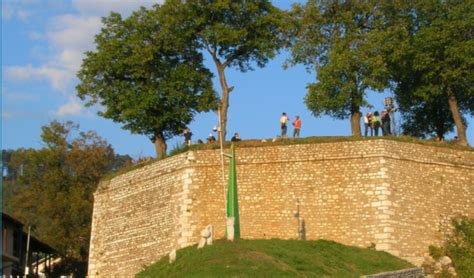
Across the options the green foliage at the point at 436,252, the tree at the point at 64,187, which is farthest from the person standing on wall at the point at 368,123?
the tree at the point at 64,187

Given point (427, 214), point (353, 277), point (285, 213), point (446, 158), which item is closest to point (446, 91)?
point (446, 158)

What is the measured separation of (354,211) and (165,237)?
7.29 meters

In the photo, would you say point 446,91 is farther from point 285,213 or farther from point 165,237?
point 165,237

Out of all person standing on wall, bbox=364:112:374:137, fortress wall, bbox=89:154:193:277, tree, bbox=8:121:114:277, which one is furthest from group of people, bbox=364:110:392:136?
tree, bbox=8:121:114:277

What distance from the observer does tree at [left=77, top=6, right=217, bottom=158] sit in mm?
36938

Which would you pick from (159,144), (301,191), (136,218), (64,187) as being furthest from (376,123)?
(64,187)

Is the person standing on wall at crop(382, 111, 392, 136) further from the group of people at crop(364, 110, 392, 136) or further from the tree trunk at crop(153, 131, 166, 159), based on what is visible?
the tree trunk at crop(153, 131, 166, 159)

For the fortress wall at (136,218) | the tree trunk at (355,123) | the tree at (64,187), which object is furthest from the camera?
the tree at (64,187)

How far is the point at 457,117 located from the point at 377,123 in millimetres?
3954

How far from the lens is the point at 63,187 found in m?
49.4

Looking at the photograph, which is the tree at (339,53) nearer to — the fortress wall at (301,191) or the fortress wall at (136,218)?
the fortress wall at (301,191)

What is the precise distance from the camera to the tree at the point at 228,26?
36.4m

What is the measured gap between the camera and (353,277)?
82.6ft

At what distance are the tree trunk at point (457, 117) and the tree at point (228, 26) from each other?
7.73 m
